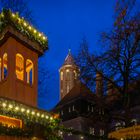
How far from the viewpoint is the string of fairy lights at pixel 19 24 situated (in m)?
14.0

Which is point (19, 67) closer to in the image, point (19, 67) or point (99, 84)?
point (19, 67)

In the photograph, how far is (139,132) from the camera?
1185 centimetres

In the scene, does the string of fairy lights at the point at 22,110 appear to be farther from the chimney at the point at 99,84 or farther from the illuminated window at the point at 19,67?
the chimney at the point at 99,84

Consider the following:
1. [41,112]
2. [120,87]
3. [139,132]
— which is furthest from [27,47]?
[120,87]

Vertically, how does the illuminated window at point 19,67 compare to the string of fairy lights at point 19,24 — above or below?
below

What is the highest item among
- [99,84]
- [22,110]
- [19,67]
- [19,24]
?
[19,24]

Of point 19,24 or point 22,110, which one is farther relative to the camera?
point 19,24

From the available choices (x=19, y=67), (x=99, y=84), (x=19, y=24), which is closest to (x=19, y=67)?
(x=19, y=67)

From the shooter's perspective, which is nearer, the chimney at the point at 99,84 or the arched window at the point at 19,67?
the arched window at the point at 19,67

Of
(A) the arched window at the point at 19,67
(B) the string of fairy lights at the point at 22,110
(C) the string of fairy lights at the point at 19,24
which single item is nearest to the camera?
(B) the string of fairy lights at the point at 22,110

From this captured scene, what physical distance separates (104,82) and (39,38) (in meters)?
6.64

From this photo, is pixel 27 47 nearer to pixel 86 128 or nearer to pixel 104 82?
pixel 104 82

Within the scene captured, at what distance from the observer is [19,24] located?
14203mm

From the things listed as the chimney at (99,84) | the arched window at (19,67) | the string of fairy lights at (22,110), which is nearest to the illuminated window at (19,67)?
the arched window at (19,67)
